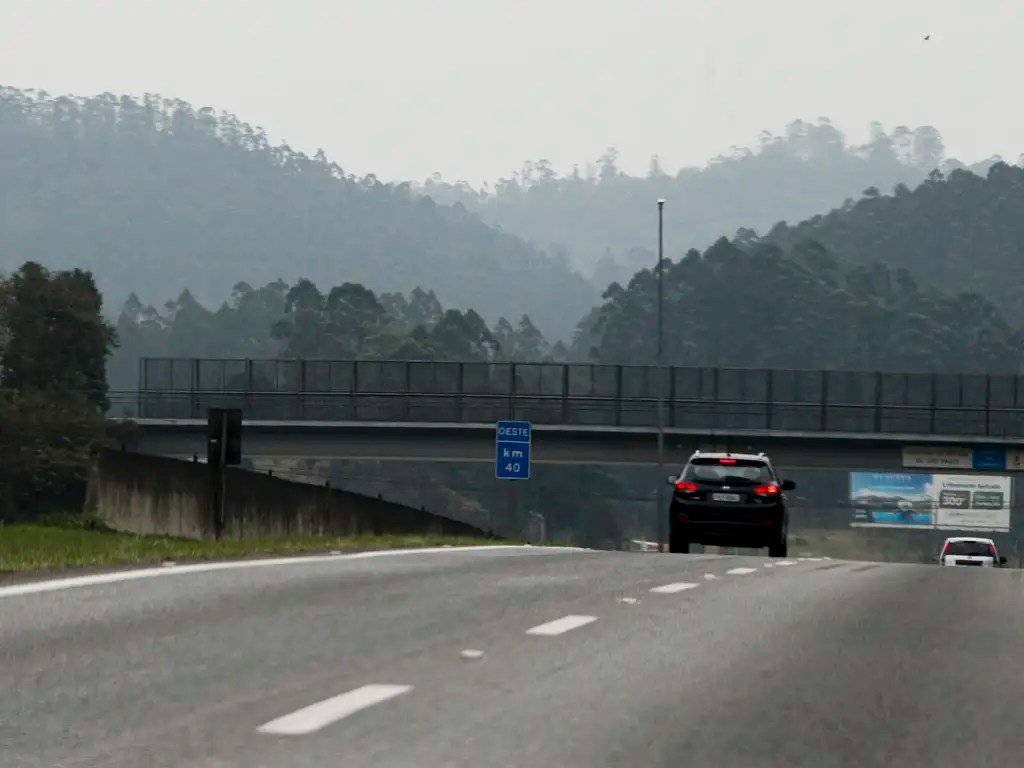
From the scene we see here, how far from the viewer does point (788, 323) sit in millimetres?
183375

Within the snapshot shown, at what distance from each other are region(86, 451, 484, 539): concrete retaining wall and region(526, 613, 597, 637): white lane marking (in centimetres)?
1909

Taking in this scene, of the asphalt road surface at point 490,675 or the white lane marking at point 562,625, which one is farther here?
the white lane marking at point 562,625

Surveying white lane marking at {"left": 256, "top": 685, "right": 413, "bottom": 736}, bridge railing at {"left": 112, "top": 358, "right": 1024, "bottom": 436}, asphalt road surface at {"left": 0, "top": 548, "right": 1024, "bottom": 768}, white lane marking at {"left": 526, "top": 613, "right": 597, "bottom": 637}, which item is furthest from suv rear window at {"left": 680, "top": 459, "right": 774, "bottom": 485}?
bridge railing at {"left": 112, "top": 358, "right": 1024, "bottom": 436}

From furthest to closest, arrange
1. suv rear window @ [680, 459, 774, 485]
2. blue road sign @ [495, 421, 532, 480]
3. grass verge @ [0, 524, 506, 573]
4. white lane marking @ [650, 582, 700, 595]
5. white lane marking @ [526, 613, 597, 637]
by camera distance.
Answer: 1. blue road sign @ [495, 421, 532, 480]
2. suv rear window @ [680, 459, 774, 485]
3. grass verge @ [0, 524, 506, 573]
4. white lane marking @ [650, 582, 700, 595]
5. white lane marking @ [526, 613, 597, 637]

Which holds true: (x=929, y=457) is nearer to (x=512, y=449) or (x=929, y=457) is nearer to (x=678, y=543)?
(x=512, y=449)

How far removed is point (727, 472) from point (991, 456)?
43053 millimetres

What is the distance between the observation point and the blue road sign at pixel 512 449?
56469 millimetres

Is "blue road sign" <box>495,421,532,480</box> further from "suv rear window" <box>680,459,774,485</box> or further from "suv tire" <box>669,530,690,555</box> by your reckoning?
"suv rear window" <box>680,459,774,485</box>

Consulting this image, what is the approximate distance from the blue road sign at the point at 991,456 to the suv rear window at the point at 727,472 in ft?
139

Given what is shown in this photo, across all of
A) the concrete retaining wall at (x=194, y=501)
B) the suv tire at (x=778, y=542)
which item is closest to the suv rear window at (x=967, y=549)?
the concrete retaining wall at (x=194, y=501)

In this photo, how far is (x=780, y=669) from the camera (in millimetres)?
10891

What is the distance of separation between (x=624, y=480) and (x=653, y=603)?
146 meters

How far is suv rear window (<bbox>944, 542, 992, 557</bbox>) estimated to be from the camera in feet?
164

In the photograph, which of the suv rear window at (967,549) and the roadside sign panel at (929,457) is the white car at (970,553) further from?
the roadside sign panel at (929,457)
